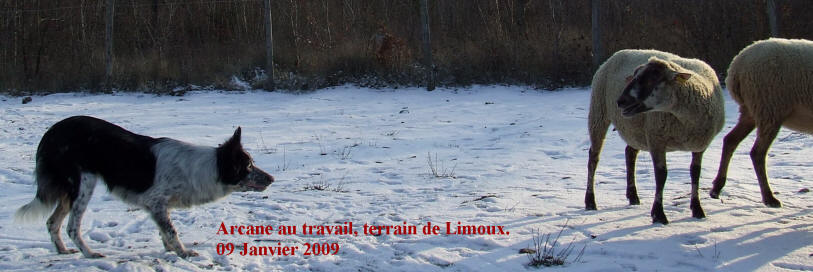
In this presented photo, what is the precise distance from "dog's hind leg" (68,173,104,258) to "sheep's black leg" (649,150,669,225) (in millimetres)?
A: 4735

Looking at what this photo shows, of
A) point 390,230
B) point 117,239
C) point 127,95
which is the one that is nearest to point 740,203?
point 390,230

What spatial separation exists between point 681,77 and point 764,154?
71.9 inches

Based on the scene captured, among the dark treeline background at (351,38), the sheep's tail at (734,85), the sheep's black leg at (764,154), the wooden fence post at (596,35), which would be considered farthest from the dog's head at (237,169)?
the wooden fence post at (596,35)

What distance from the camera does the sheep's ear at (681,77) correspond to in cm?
580

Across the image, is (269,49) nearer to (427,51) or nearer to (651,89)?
(427,51)

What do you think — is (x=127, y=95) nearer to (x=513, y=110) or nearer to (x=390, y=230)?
(x=513, y=110)

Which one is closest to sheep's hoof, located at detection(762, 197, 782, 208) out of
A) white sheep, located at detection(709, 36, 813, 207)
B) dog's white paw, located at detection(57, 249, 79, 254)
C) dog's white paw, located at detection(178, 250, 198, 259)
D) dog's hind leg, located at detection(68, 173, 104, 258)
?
white sheep, located at detection(709, 36, 813, 207)

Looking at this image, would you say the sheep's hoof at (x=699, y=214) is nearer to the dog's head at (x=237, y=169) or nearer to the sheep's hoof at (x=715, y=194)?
the sheep's hoof at (x=715, y=194)

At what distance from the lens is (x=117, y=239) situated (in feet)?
18.6

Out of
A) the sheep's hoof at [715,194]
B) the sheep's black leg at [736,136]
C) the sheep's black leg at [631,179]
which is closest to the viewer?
the sheep's black leg at [631,179]

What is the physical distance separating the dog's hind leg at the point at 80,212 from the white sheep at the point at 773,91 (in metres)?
6.00

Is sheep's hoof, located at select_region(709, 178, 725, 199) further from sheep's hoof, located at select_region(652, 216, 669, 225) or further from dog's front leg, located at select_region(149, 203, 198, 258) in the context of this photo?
→ dog's front leg, located at select_region(149, 203, 198, 258)

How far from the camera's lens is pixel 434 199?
23.8 feet

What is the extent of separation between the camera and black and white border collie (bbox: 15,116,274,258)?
506 centimetres
